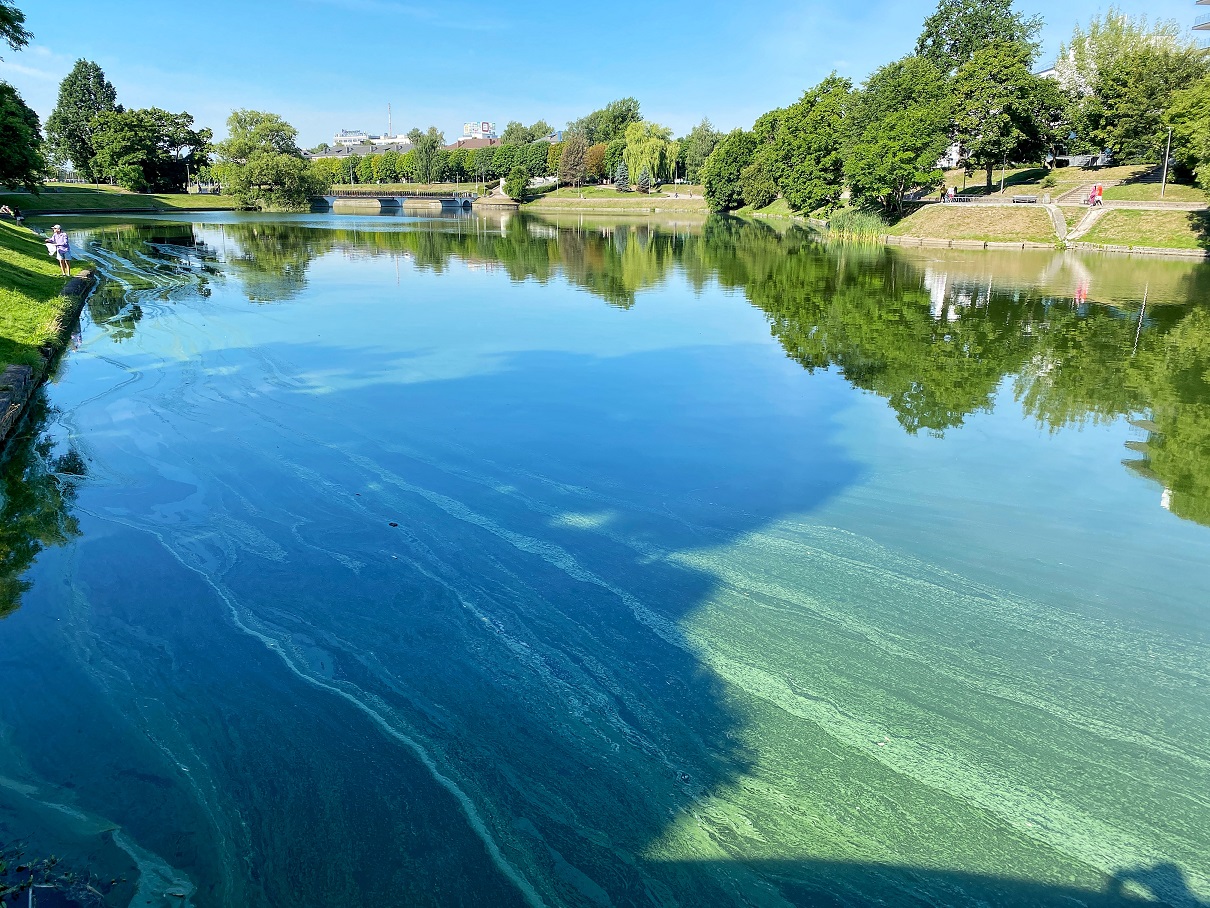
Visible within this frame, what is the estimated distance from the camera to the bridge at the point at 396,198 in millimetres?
86306

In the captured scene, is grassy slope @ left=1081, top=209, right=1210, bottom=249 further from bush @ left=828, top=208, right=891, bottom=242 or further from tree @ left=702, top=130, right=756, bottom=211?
tree @ left=702, top=130, right=756, bottom=211

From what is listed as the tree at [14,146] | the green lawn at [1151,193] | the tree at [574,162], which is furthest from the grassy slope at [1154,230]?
the tree at [574,162]

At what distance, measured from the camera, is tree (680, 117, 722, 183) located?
94000 mm

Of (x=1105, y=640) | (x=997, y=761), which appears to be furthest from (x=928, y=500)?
(x=997, y=761)

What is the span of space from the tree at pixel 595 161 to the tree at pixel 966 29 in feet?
169

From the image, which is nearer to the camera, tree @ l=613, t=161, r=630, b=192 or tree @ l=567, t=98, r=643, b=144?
tree @ l=613, t=161, r=630, b=192

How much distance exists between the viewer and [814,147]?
56.2m

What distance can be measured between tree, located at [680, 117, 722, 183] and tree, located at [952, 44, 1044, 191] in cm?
4786

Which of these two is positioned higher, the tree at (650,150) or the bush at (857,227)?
the tree at (650,150)

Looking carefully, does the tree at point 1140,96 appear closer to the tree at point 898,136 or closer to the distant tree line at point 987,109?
the distant tree line at point 987,109

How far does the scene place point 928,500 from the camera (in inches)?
284

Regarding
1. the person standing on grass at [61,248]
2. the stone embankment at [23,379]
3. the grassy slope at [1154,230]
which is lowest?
the stone embankment at [23,379]

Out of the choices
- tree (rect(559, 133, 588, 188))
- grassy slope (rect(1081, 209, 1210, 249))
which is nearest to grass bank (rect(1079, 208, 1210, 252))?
grassy slope (rect(1081, 209, 1210, 249))

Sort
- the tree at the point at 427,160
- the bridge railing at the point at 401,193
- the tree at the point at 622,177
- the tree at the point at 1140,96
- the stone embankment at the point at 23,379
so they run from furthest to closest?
the tree at the point at 427,160
the bridge railing at the point at 401,193
the tree at the point at 622,177
the tree at the point at 1140,96
the stone embankment at the point at 23,379
